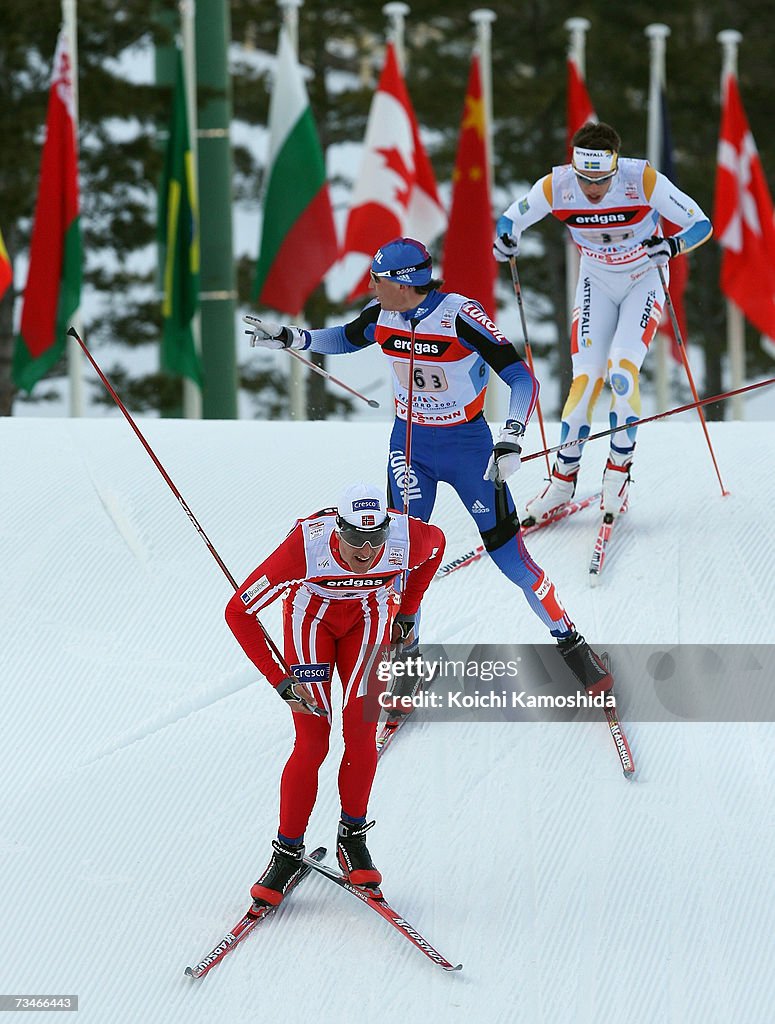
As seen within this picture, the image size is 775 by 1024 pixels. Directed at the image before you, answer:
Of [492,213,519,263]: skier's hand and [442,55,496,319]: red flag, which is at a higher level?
[492,213,519,263]: skier's hand

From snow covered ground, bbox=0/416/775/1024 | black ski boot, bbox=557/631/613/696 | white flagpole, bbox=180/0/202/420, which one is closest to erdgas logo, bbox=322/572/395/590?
snow covered ground, bbox=0/416/775/1024

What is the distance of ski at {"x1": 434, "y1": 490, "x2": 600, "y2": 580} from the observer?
6.95m

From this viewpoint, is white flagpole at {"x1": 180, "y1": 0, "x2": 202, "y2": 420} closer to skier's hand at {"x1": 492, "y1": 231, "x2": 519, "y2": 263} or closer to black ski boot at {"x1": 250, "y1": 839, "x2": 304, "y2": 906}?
skier's hand at {"x1": 492, "y1": 231, "x2": 519, "y2": 263}

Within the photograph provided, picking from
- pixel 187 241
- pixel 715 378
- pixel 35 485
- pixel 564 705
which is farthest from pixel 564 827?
pixel 715 378

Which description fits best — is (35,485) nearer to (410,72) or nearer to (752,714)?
(752,714)

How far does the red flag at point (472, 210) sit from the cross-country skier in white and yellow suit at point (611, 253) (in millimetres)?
6617

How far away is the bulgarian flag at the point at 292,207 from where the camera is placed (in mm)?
12984

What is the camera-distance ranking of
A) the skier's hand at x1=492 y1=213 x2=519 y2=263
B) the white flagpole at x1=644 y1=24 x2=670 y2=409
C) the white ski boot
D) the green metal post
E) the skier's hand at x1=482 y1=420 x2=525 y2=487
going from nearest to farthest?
the skier's hand at x1=482 y1=420 x2=525 y2=487 < the skier's hand at x1=492 y1=213 x2=519 y2=263 < the white ski boot < the green metal post < the white flagpole at x1=644 y1=24 x2=670 y2=409

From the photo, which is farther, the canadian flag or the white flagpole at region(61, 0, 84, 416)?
the canadian flag

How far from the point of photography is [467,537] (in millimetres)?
7414

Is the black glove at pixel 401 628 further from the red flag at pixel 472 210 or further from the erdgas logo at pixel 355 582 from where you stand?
the red flag at pixel 472 210

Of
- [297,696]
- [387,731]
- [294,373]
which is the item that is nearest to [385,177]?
[294,373]

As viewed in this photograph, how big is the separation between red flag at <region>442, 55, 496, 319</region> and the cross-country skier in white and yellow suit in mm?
6617

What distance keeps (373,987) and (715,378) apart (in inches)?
719
